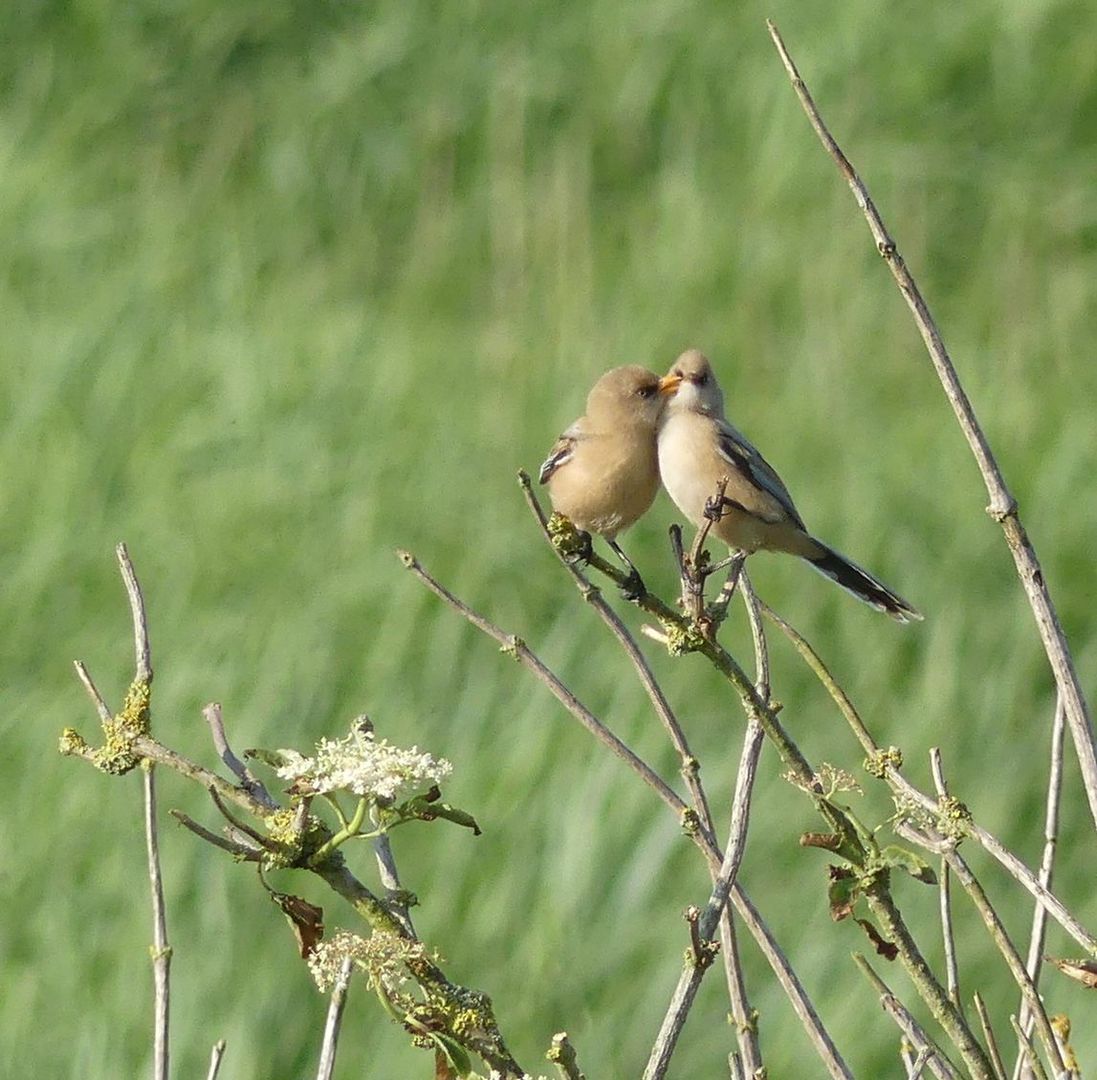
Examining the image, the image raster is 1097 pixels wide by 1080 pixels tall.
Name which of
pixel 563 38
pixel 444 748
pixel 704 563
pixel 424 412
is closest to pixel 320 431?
pixel 424 412

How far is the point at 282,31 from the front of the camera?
884 cm

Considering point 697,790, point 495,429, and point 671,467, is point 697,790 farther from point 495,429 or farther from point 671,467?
point 495,429

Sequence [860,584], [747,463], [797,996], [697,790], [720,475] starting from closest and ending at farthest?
[797,996], [697,790], [720,475], [747,463], [860,584]

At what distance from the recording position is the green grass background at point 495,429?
5125 mm

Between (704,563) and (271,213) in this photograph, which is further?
(271,213)

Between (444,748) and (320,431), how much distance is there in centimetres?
145

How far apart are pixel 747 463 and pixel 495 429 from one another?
2.98 meters

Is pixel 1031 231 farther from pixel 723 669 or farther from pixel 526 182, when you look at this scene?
pixel 723 669

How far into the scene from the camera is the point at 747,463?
376cm

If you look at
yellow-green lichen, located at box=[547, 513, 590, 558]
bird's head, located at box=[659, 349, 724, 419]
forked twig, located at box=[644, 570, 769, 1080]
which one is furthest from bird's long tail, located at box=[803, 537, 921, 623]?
forked twig, located at box=[644, 570, 769, 1080]

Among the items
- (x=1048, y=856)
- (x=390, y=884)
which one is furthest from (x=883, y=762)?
(x=390, y=884)

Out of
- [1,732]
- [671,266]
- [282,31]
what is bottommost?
[1,732]

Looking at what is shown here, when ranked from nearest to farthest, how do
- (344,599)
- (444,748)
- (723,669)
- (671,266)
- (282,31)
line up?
(723,669), (444,748), (344,599), (671,266), (282,31)

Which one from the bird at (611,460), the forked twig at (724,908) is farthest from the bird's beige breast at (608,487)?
the forked twig at (724,908)
